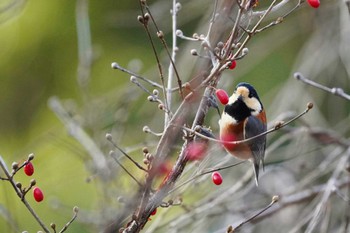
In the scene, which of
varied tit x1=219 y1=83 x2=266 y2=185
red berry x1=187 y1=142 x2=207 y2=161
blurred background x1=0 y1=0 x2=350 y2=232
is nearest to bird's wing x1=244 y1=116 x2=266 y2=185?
varied tit x1=219 y1=83 x2=266 y2=185

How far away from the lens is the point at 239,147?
1520 millimetres

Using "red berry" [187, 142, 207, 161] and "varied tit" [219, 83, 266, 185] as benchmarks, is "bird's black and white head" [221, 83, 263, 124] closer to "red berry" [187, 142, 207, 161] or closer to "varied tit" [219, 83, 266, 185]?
"varied tit" [219, 83, 266, 185]

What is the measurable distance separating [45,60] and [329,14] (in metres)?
2.20

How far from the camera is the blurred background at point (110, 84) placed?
2611 millimetres

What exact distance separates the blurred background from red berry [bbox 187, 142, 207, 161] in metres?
0.80

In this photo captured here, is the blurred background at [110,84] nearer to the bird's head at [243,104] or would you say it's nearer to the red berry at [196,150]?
the bird's head at [243,104]

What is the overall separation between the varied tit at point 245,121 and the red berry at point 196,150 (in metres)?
0.23

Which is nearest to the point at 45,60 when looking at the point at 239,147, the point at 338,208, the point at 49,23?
the point at 49,23

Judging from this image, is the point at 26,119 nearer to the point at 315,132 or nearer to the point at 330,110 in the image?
the point at 330,110

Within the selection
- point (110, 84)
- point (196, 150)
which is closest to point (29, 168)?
point (196, 150)

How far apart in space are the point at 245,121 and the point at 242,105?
3 cm

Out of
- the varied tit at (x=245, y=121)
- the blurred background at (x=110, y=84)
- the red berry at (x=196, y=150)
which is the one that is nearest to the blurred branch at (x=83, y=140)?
the blurred background at (x=110, y=84)

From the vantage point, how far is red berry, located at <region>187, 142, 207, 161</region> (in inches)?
48.4

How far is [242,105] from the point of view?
1552mm
